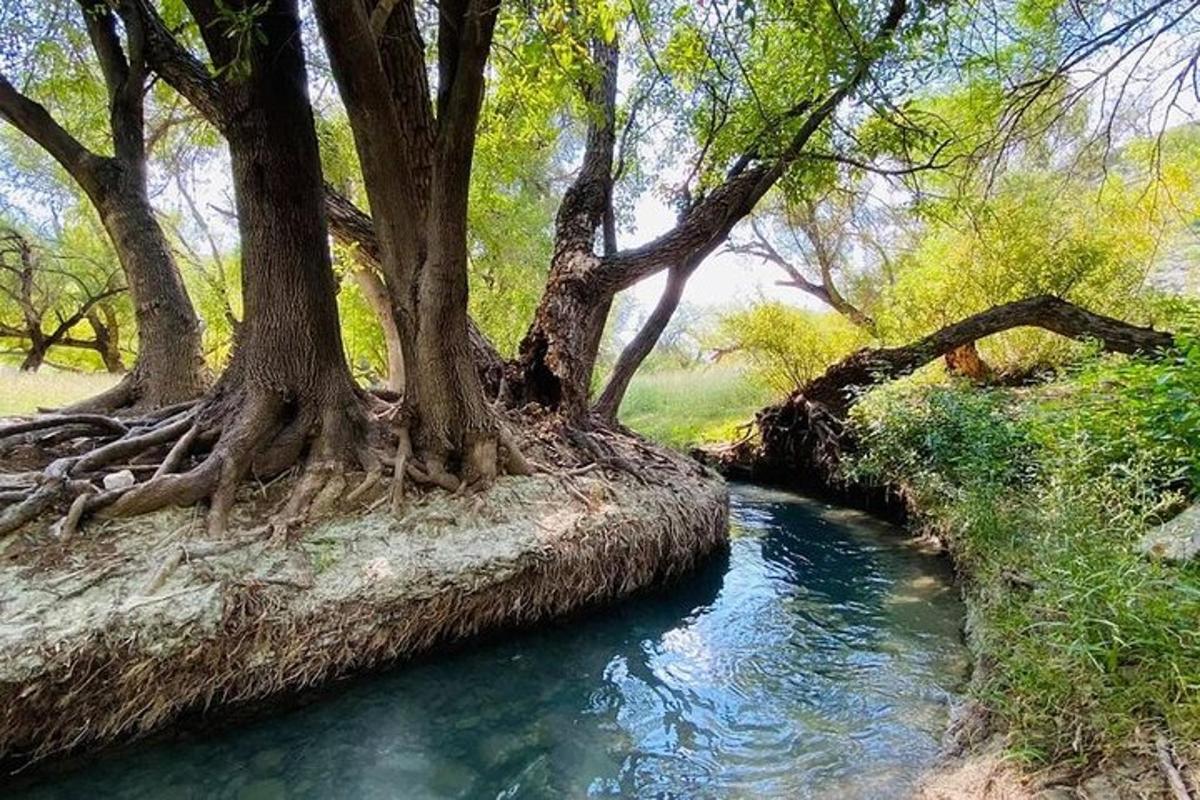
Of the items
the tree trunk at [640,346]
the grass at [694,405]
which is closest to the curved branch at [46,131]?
the tree trunk at [640,346]

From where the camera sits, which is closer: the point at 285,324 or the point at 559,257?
the point at 285,324

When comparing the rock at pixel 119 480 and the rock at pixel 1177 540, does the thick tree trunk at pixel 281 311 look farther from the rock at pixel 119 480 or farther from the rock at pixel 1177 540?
the rock at pixel 1177 540

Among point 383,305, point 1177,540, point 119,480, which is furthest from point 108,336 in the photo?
point 1177,540

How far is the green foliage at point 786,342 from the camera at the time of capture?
9875mm

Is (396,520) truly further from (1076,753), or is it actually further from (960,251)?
(960,251)

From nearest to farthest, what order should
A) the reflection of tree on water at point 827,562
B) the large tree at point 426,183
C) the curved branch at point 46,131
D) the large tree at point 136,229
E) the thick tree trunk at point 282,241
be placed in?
the large tree at point 426,183
the thick tree trunk at point 282,241
the curved branch at point 46,131
the reflection of tree on water at point 827,562
the large tree at point 136,229

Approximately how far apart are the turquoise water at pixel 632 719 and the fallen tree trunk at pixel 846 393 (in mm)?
3762

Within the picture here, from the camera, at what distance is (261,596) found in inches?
116

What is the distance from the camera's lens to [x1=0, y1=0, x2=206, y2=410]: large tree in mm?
4758

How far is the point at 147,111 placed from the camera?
8.16 meters

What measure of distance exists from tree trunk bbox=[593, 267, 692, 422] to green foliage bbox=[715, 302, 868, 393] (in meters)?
2.67

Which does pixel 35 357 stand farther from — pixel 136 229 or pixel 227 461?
pixel 227 461

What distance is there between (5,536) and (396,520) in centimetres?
178

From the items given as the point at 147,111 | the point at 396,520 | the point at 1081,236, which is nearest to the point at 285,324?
the point at 396,520
